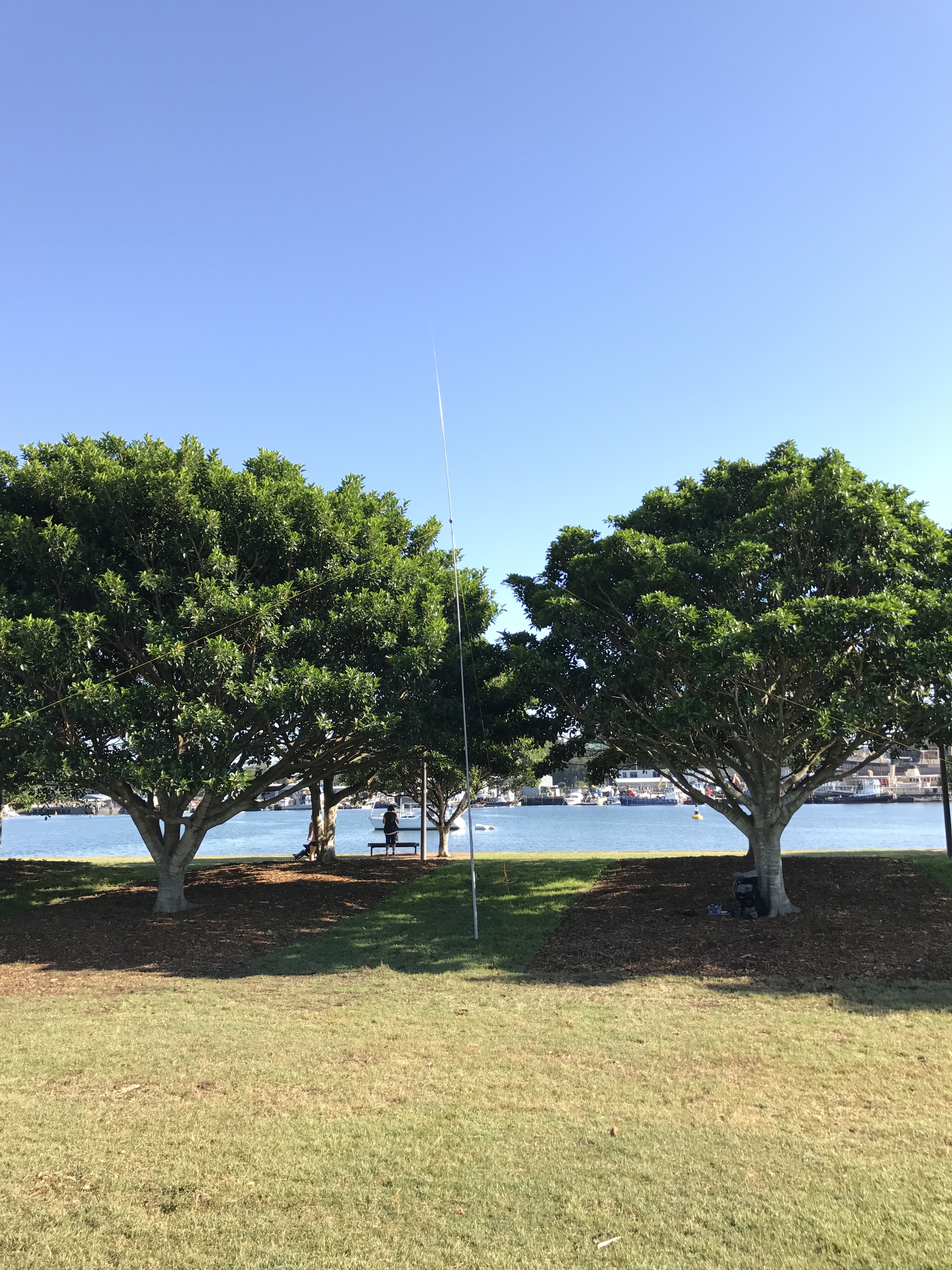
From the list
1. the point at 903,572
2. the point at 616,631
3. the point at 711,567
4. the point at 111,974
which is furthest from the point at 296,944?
the point at 903,572

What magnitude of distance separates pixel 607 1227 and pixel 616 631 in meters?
10.9

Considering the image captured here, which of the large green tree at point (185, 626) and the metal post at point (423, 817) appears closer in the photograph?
the large green tree at point (185, 626)

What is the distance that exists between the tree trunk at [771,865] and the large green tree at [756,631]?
0.03 m

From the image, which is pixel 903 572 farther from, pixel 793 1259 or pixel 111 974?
pixel 111 974

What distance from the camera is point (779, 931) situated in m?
13.2

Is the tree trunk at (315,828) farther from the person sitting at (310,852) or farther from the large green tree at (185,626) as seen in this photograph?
the large green tree at (185,626)

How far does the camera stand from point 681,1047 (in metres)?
8.01

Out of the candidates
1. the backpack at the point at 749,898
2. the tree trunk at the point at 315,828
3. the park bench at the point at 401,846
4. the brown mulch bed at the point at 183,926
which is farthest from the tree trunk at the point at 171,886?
the backpack at the point at 749,898

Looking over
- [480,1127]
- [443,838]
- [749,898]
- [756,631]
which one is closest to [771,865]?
[749,898]

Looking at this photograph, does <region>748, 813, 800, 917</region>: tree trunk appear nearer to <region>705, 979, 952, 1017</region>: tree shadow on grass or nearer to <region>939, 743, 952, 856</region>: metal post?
<region>705, 979, 952, 1017</region>: tree shadow on grass

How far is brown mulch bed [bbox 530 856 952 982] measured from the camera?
11477 mm

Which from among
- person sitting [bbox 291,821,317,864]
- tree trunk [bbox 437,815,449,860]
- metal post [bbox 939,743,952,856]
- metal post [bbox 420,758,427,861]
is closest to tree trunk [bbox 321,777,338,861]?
person sitting [bbox 291,821,317,864]

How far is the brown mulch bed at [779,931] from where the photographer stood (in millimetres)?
11477

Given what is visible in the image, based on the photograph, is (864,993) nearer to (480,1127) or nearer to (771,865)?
(771,865)
